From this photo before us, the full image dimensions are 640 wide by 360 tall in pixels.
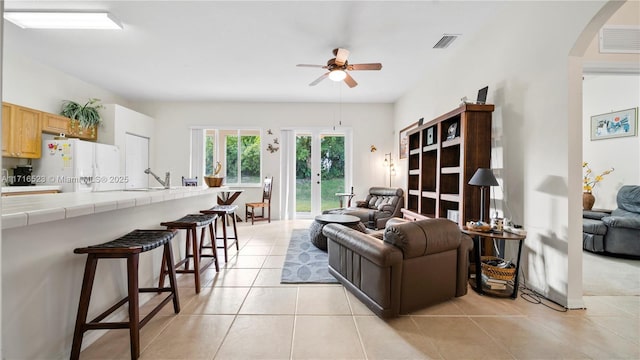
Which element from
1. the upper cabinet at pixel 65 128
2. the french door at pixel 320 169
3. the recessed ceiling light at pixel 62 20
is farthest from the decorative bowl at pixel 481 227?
the upper cabinet at pixel 65 128

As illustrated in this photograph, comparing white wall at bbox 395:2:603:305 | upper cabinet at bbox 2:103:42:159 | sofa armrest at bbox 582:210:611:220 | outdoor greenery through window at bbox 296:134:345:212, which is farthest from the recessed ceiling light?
sofa armrest at bbox 582:210:611:220

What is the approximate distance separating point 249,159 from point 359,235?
4689 mm

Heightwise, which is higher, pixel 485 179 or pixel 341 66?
pixel 341 66

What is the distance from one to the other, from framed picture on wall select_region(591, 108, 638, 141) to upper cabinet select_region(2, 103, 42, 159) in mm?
8638

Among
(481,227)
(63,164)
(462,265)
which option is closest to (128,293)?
(462,265)

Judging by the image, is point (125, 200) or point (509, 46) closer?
point (125, 200)

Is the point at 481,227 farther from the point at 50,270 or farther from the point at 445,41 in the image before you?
the point at 50,270

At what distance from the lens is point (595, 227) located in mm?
3617

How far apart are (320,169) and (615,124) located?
513 centimetres

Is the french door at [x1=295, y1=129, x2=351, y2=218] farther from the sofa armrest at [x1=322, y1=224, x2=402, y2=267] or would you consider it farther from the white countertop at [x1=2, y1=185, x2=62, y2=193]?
the white countertop at [x1=2, y1=185, x2=62, y2=193]

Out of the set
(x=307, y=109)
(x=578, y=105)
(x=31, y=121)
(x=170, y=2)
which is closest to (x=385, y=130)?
(x=307, y=109)

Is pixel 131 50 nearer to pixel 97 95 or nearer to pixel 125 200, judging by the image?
pixel 97 95

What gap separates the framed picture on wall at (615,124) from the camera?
4141 millimetres

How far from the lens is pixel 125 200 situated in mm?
1783
